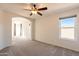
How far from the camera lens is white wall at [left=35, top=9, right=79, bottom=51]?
400cm

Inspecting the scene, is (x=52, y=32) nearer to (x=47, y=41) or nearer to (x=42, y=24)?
(x=47, y=41)

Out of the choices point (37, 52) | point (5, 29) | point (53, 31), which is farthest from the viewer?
point (53, 31)

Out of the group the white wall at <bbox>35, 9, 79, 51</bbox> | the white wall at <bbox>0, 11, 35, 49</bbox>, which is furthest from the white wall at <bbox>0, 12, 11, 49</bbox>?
the white wall at <bbox>35, 9, 79, 51</bbox>

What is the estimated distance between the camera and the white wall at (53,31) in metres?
4.00

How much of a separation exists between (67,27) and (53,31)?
2.75 ft

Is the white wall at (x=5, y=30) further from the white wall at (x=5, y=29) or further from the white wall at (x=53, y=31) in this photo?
the white wall at (x=53, y=31)

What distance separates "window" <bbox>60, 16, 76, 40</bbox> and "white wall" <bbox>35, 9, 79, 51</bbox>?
189 mm

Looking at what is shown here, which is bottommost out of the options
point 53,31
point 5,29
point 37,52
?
point 37,52

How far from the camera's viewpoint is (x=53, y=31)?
5262mm

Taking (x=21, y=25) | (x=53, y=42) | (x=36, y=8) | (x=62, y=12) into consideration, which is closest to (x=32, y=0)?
(x=36, y=8)

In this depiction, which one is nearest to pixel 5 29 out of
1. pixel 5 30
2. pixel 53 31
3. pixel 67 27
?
pixel 5 30

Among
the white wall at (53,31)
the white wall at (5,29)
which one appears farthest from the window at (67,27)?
the white wall at (5,29)

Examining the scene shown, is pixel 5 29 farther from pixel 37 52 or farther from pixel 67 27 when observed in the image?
pixel 67 27

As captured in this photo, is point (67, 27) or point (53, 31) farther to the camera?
point (53, 31)
